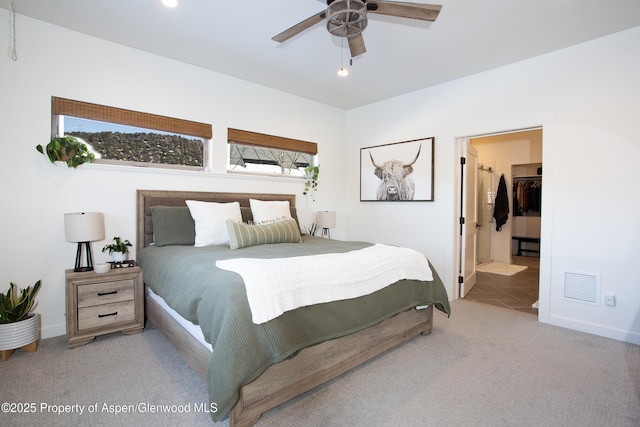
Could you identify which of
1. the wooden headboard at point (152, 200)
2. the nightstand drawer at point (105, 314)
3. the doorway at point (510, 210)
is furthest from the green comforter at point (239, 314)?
the doorway at point (510, 210)

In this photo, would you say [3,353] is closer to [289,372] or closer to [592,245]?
[289,372]

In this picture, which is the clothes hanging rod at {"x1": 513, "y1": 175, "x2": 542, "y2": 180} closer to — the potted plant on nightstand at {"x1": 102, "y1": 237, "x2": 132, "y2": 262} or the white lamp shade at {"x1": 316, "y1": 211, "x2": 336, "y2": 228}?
the white lamp shade at {"x1": 316, "y1": 211, "x2": 336, "y2": 228}

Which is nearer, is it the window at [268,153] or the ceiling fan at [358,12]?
the ceiling fan at [358,12]

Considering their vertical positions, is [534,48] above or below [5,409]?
above

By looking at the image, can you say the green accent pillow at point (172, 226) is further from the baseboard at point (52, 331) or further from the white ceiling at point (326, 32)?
the white ceiling at point (326, 32)

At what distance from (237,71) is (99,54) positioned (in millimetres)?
1325

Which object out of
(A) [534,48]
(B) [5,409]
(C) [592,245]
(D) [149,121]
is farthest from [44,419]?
(A) [534,48]

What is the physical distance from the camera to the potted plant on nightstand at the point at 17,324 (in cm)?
220

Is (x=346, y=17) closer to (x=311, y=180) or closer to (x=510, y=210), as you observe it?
(x=311, y=180)

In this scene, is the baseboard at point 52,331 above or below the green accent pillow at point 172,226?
below

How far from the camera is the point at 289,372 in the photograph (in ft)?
5.63

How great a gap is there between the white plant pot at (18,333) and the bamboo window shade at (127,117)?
5.72 feet

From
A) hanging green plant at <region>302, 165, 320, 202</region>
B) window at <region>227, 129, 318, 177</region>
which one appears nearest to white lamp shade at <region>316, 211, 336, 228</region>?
hanging green plant at <region>302, 165, 320, 202</region>

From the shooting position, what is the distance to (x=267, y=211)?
138 inches
